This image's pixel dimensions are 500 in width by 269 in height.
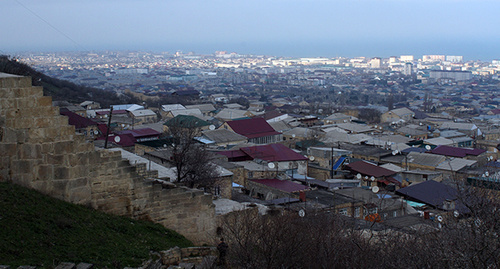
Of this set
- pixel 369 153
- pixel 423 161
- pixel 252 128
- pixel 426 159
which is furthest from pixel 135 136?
pixel 426 159

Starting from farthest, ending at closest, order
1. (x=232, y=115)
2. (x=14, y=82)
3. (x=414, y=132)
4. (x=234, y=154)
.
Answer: (x=232, y=115) → (x=414, y=132) → (x=234, y=154) → (x=14, y=82)

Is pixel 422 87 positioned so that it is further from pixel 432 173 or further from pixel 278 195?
pixel 278 195

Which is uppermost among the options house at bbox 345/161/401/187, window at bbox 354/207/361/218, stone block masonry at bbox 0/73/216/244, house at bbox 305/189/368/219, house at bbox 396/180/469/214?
stone block masonry at bbox 0/73/216/244

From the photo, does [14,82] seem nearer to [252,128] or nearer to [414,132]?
[252,128]

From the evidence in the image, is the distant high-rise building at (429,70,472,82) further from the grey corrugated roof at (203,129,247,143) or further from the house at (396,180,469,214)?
the house at (396,180,469,214)

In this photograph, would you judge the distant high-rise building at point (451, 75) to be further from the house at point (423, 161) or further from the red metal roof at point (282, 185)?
the red metal roof at point (282, 185)

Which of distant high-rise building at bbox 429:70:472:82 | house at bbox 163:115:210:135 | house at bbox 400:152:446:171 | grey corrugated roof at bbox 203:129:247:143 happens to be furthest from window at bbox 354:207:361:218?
distant high-rise building at bbox 429:70:472:82

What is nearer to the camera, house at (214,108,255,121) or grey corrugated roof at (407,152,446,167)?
grey corrugated roof at (407,152,446,167)
